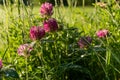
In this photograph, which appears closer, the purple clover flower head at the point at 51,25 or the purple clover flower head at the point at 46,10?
the purple clover flower head at the point at 51,25

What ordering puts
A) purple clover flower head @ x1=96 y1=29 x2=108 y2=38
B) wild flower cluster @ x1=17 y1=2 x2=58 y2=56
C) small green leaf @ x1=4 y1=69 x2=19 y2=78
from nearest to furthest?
small green leaf @ x1=4 y1=69 x2=19 y2=78, wild flower cluster @ x1=17 y1=2 x2=58 y2=56, purple clover flower head @ x1=96 y1=29 x2=108 y2=38

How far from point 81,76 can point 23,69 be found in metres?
0.24

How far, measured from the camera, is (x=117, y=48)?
1528mm

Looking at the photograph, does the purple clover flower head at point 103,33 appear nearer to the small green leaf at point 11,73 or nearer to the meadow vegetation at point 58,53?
the meadow vegetation at point 58,53

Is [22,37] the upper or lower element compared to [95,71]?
upper

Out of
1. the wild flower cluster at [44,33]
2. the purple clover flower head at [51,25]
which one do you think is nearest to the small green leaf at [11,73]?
the wild flower cluster at [44,33]

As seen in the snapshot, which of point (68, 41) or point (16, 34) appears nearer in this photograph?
point (68, 41)

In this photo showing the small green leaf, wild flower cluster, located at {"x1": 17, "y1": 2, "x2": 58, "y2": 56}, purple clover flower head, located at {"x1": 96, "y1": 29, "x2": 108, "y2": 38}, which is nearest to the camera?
the small green leaf

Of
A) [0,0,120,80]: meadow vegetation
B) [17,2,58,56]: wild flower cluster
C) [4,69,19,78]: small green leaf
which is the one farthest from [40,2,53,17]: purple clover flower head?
[4,69,19,78]: small green leaf

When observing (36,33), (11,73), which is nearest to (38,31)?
(36,33)

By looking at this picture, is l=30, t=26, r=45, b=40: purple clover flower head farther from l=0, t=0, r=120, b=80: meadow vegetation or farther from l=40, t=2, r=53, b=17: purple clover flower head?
l=40, t=2, r=53, b=17: purple clover flower head

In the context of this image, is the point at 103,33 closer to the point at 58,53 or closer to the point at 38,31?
the point at 58,53

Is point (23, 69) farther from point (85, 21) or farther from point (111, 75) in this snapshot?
point (85, 21)

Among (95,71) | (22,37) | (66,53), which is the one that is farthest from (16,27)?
(95,71)
